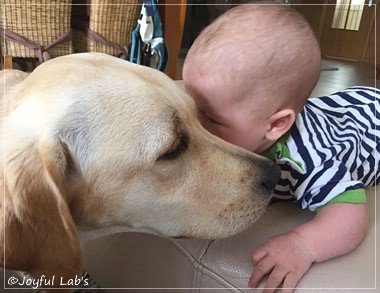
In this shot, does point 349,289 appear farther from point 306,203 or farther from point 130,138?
point 130,138

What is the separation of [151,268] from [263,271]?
24cm

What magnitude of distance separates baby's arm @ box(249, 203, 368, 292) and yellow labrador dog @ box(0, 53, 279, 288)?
69 millimetres

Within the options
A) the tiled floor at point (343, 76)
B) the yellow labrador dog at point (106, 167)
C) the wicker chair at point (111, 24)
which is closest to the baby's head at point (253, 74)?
the yellow labrador dog at point (106, 167)

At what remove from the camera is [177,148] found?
2.26 feet

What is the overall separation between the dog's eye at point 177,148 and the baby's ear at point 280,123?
256mm

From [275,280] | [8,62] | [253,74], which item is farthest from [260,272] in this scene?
[8,62]

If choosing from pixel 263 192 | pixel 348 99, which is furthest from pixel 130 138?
pixel 348 99

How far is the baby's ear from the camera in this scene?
2.89 feet

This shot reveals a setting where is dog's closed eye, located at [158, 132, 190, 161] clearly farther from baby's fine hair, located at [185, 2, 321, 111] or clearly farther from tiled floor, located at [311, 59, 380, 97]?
tiled floor, located at [311, 59, 380, 97]

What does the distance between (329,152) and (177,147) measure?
348mm

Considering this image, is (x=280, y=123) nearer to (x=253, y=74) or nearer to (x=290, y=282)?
(x=253, y=74)

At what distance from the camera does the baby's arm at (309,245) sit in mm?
708

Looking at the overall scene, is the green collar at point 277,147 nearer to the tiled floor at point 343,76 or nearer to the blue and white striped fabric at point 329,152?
the blue and white striped fabric at point 329,152

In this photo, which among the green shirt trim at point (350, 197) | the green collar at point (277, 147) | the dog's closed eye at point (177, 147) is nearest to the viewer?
the dog's closed eye at point (177, 147)
